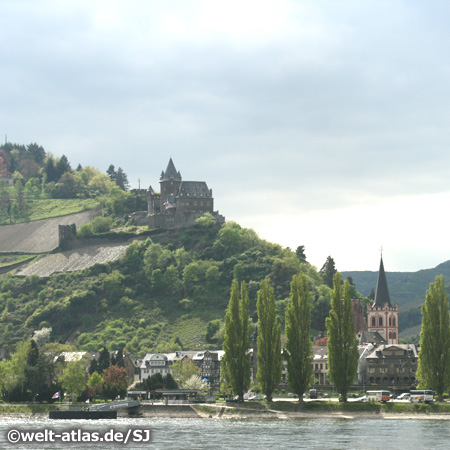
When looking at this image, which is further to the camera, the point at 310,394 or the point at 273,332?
the point at 310,394

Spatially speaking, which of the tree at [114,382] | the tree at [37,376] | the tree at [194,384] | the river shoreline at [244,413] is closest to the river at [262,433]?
the river shoreline at [244,413]

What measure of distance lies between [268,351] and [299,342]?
401 cm

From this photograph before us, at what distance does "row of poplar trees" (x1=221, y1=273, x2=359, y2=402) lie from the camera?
122 meters

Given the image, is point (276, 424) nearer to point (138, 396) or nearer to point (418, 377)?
point (418, 377)

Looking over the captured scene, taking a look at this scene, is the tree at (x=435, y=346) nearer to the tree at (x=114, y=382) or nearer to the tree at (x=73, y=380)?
the tree at (x=114, y=382)

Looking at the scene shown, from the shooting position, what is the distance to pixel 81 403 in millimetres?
145125

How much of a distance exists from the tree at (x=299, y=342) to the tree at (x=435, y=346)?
13.2 meters

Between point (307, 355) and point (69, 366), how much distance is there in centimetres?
4252

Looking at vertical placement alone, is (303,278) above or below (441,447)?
above

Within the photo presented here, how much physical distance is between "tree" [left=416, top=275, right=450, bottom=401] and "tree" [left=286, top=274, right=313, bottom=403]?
13244 millimetres

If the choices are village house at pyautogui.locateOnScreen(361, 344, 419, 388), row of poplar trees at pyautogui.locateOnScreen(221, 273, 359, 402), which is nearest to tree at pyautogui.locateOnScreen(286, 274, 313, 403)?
row of poplar trees at pyautogui.locateOnScreen(221, 273, 359, 402)

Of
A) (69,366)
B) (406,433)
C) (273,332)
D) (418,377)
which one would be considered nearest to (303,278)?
(273,332)

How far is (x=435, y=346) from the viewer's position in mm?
122125

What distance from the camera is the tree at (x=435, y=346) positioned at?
12138 centimetres
